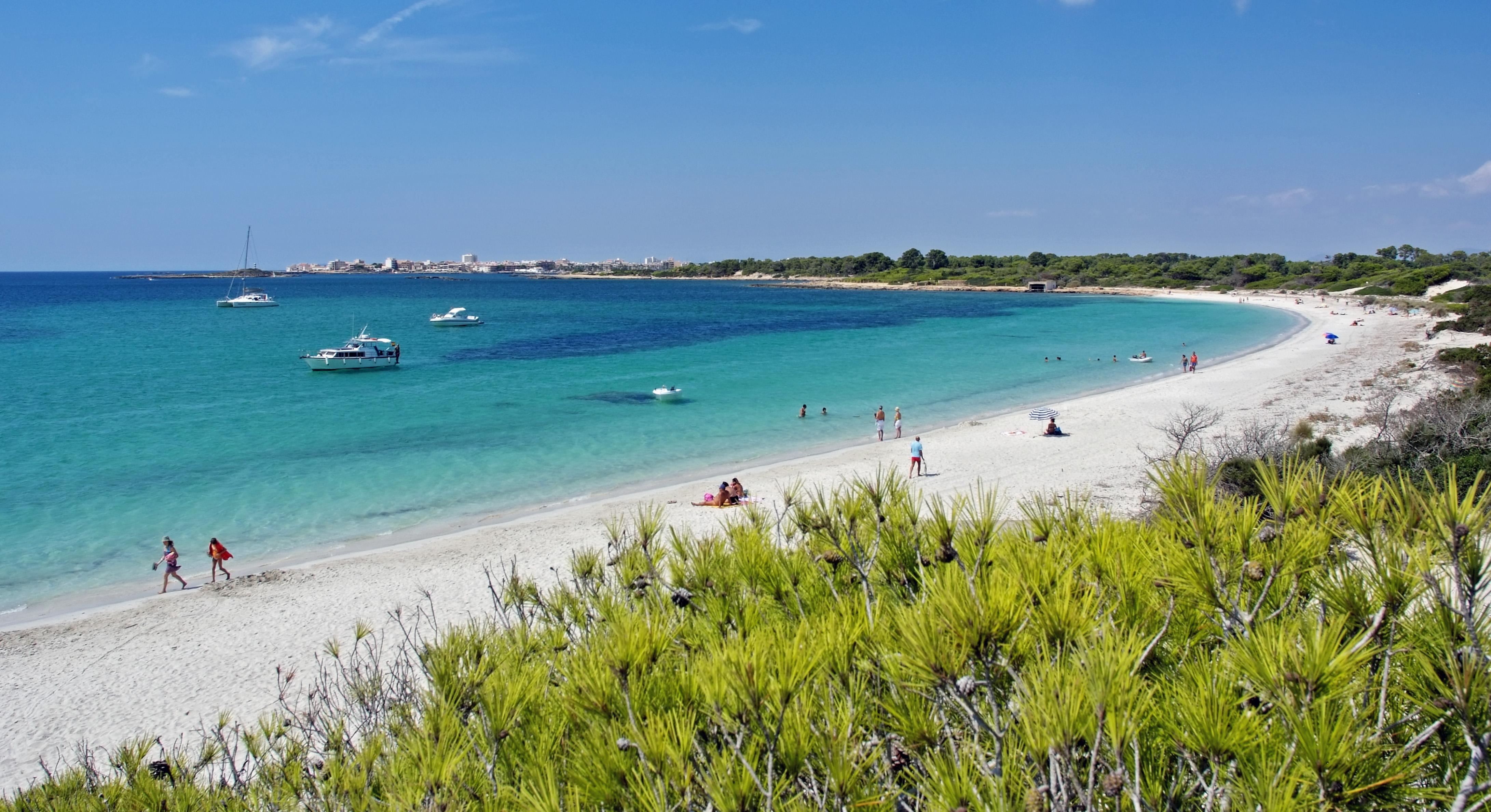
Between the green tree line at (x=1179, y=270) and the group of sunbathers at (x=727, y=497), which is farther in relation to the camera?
the green tree line at (x=1179, y=270)

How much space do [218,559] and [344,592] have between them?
292 cm

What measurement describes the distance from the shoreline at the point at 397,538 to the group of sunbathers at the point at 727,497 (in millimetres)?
2422

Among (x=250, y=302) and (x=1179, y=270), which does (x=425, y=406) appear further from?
(x=1179, y=270)

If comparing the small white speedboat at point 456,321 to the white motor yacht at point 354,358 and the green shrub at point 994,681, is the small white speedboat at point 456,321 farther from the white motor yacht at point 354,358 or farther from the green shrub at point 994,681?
the green shrub at point 994,681

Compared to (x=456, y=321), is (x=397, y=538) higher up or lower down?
lower down

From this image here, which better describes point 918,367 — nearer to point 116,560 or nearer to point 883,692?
point 116,560

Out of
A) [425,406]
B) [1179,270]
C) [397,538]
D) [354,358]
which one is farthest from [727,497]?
[1179,270]

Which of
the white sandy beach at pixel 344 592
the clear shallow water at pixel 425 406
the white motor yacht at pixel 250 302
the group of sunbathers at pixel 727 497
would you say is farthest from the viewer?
the white motor yacht at pixel 250 302

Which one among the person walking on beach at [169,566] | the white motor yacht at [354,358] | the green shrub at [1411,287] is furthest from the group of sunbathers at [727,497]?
the green shrub at [1411,287]

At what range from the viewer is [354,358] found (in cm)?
4091

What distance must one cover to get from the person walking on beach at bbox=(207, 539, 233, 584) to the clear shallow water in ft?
3.25

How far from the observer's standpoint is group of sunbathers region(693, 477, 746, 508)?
16.6 m

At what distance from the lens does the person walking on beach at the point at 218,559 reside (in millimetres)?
13844

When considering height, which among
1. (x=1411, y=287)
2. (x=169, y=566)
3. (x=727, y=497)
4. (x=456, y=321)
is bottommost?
(x=169, y=566)
